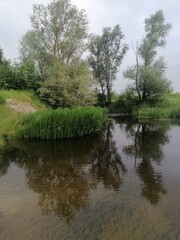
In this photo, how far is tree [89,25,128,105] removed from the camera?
46.6 meters

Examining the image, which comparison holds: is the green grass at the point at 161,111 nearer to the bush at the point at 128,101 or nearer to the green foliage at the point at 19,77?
the bush at the point at 128,101

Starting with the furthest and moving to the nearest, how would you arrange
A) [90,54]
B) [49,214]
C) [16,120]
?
[90,54], [16,120], [49,214]

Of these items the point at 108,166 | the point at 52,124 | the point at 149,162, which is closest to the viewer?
the point at 108,166

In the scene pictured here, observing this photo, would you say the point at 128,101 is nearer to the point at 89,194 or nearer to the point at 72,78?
the point at 72,78

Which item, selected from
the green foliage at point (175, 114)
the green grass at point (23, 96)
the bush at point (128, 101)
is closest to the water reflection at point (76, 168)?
the green grass at point (23, 96)

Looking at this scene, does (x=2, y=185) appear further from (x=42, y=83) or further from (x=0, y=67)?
(x=0, y=67)

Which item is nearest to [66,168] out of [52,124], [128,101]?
[52,124]

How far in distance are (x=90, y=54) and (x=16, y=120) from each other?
113 feet

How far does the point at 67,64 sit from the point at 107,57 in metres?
20.2

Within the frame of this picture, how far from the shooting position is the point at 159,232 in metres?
5.04

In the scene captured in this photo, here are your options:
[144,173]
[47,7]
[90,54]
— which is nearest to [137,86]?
[90,54]

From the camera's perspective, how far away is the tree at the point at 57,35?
2925 cm

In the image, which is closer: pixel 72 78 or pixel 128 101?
pixel 72 78

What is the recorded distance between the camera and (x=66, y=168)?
31.7 feet
